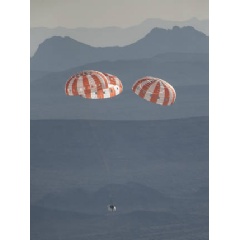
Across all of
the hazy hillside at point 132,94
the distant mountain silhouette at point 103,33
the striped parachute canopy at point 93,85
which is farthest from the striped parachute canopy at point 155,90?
the distant mountain silhouette at point 103,33

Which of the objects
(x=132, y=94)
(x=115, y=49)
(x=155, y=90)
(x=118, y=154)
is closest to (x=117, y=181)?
(x=118, y=154)

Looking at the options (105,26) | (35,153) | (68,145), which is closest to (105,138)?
(68,145)

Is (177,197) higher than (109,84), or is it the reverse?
(109,84)

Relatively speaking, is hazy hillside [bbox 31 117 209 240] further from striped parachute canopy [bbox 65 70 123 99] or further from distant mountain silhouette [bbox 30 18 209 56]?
distant mountain silhouette [bbox 30 18 209 56]

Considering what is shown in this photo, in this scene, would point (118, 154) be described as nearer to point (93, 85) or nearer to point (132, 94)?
point (132, 94)

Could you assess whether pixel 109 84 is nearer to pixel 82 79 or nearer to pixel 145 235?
pixel 82 79

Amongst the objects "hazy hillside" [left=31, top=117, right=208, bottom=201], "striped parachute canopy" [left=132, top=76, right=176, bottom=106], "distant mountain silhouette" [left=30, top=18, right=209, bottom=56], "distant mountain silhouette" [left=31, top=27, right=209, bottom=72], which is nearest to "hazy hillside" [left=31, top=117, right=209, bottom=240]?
"hazy hillside" [left=31, top=117, right=208, bottom=201]
